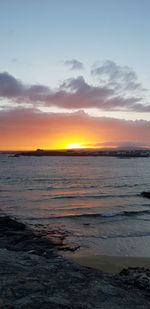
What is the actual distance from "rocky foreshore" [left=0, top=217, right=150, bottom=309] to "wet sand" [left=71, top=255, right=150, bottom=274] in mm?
1844

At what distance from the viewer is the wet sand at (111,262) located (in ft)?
44.8

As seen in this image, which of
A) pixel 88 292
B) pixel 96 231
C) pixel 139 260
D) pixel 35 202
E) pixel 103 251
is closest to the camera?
pixel 88 292

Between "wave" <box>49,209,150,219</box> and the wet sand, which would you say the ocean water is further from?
the wet sand

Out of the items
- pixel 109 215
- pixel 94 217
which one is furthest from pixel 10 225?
pixel 109 215

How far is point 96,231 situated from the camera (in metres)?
20.6

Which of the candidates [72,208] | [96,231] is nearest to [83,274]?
[96,231]

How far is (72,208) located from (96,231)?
8.95m

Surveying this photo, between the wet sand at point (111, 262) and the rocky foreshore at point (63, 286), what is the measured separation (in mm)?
1844

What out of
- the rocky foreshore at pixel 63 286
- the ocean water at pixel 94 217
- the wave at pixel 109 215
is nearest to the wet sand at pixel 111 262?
the ocean water at pixel 94 217

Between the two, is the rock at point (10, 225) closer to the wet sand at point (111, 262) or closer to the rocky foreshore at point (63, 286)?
the wet sand at point (111, 262)

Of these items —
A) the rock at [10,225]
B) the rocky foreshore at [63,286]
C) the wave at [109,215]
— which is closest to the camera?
the rocky foreshore at [63,286]

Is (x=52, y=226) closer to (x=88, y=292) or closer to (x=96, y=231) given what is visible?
(x=96, y=231)

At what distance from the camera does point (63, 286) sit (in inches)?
344

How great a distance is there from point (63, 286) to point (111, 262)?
A: 592 centimetres
